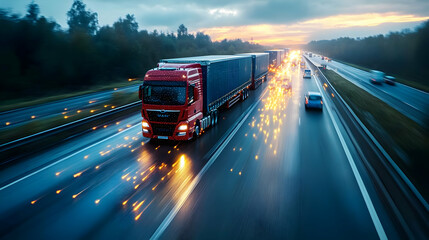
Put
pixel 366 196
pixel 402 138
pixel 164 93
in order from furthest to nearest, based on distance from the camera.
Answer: pixel 402 138
pixel 164 93
pixel 366 196

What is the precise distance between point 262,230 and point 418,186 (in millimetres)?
5995

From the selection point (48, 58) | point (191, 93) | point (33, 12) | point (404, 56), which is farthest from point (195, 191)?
point (404, 56)

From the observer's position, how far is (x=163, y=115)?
12234 millimetres

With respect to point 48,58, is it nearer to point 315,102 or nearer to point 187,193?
point 315,102

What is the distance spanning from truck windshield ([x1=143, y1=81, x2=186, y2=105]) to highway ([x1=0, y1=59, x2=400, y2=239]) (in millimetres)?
2342

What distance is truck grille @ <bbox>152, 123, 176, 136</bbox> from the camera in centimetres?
1238

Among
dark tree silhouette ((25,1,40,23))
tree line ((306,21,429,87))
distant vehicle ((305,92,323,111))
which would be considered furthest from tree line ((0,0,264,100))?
tree line ((306,21,429,87))

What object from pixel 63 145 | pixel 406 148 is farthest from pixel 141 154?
pixel 406 148

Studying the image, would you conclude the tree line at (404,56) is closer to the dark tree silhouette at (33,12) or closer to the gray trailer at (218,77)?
the gray trailer at (218,77)

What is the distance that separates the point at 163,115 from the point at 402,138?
13.0 metres

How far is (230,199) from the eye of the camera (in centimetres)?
804

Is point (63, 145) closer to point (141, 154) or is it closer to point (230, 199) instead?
point (141, 154)

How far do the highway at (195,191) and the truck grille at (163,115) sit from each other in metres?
1.49

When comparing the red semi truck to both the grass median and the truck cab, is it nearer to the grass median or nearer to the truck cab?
the truck cab
